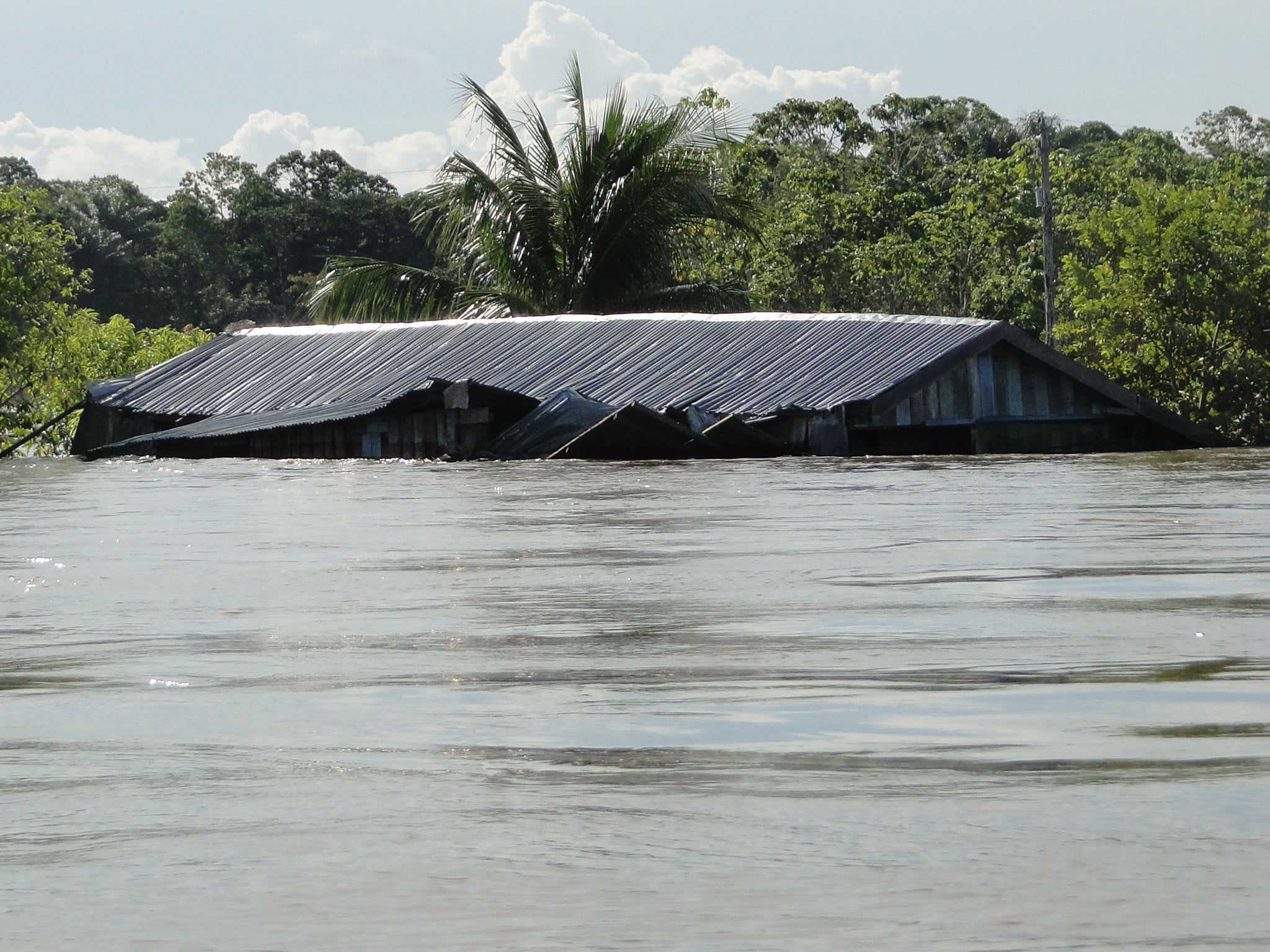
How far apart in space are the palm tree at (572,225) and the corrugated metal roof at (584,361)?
1819 millimetres

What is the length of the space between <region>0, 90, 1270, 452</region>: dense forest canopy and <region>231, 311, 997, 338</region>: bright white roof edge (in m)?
1.76

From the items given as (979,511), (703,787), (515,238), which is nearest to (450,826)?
(703,787)

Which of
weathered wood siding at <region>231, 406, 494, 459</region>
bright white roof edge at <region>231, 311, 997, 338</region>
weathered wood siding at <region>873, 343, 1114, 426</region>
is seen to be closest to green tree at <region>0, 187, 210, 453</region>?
bright white roof edge at <region>231, 311, 997, 338</region>

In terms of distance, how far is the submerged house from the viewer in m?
17.7

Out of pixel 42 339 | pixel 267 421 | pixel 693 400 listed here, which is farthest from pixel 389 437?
pixel 42 339

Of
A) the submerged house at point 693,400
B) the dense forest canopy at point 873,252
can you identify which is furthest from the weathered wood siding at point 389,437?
the dense forest canopy at point 873,252

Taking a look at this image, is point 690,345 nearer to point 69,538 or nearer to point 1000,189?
point 69,538

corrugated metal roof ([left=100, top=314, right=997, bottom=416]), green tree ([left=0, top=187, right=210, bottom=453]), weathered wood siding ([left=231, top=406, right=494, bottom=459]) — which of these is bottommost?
weathered wood siding ([left=231, top=406, right=494, bottom=459])

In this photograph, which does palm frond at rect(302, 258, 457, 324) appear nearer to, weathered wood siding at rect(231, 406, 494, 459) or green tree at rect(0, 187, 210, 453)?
green tree at rect(0, 187, 210, 453)

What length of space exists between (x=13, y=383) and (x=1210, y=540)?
82.8 feet

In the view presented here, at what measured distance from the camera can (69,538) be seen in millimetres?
8672

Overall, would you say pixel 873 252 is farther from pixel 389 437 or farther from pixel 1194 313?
pixel 389 437

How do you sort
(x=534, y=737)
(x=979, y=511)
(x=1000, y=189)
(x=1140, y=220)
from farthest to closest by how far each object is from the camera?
(x=1000, y=189)
(x=1140, y=220)
(x=979, y=511)
(x=534, y=737)

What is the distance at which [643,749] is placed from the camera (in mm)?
3133
